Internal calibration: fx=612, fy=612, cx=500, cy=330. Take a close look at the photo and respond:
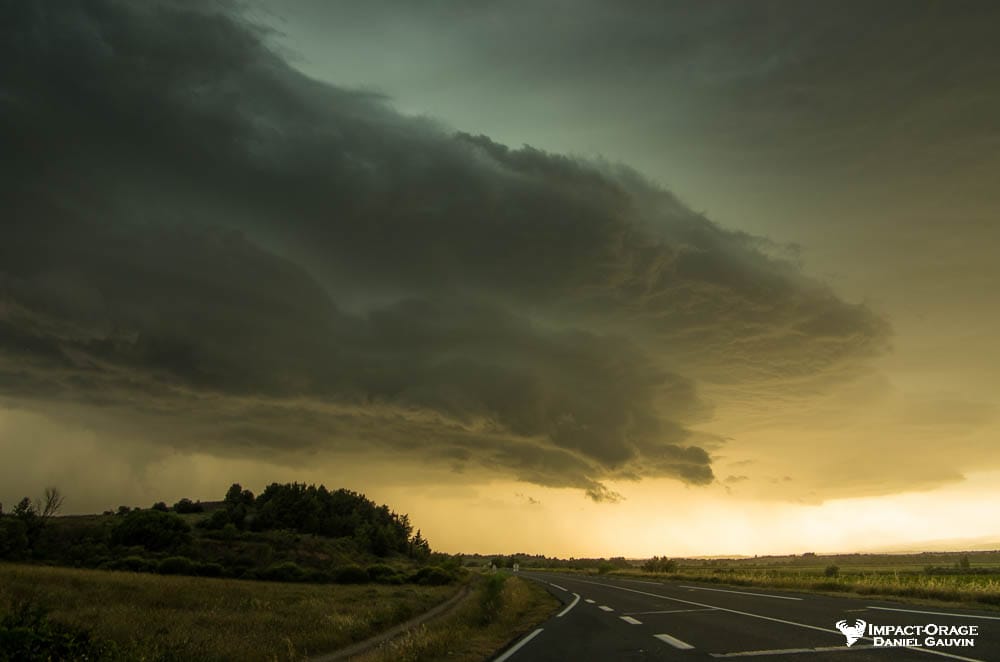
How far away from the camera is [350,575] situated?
243 ft

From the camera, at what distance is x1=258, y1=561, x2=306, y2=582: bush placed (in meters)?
72.5

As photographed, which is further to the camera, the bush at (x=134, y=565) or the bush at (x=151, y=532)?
the bush at (x=151, y=532)

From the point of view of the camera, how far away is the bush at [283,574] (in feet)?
238

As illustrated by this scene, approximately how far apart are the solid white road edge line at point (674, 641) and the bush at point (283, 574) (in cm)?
6733

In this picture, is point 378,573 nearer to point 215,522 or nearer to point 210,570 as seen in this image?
point 210,570

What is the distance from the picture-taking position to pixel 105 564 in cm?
6844

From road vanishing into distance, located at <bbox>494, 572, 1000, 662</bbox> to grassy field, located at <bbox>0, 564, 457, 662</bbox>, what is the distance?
297 inches

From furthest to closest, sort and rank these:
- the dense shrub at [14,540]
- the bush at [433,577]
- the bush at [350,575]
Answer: the dense shrub at [14,540], the bush at [350,575], the bush at [433,577]

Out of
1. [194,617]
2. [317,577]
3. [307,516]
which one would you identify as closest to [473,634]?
[194,617]

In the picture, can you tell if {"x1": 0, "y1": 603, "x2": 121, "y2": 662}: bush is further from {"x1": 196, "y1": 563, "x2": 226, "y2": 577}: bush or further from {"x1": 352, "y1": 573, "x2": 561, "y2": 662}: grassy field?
{"x1": 196, "y1": 563, "x2": 226, "y2": 577}: bush

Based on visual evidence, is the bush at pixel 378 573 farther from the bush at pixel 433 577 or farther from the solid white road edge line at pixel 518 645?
the solid white road edge line at pixel 518 645

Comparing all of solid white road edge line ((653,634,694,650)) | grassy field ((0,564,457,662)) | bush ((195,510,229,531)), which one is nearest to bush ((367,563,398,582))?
grassy field ((0,564,457,662))

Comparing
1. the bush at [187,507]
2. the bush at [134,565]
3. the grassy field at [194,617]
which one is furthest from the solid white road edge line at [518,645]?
the bush at [187,507]

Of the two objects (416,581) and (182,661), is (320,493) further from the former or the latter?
(182,661)
